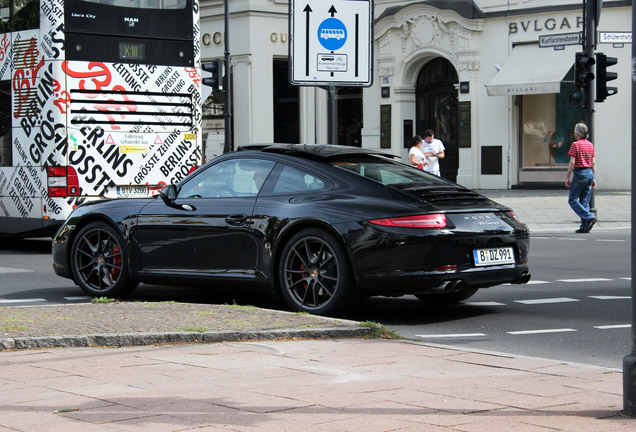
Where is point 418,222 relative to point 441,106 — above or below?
below

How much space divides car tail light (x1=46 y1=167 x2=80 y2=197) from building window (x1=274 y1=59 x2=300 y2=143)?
23402mm

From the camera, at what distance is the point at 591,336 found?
8.50m

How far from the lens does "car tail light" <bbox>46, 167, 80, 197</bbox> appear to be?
634 inches

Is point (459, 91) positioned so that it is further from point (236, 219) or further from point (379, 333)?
point (379, 333)

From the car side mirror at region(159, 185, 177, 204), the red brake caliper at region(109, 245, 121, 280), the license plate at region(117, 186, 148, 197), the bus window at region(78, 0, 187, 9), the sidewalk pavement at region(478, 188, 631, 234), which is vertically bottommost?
the sidewalk pavement at region(478, 188, 631, 234)

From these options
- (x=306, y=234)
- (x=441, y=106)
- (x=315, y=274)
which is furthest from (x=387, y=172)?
(x=441, y=106)

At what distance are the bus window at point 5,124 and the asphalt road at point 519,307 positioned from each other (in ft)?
7.32

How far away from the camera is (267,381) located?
20.3 feet

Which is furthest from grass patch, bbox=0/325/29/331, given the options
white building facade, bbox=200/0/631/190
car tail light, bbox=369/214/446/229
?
white building facade, bbox=200/0/631/190

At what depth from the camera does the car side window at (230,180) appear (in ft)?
32.9

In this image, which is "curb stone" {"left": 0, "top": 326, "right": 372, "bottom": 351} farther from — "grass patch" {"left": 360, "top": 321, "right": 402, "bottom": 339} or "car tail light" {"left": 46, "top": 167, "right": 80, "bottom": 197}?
"car tail light" {"left": 46, "top": 167, "right": 80, "bottom": 197}

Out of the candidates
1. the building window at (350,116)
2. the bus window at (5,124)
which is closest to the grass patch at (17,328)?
the bus window at (5,124)

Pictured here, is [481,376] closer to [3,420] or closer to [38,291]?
[3,420]

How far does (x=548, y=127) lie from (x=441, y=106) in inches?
165
